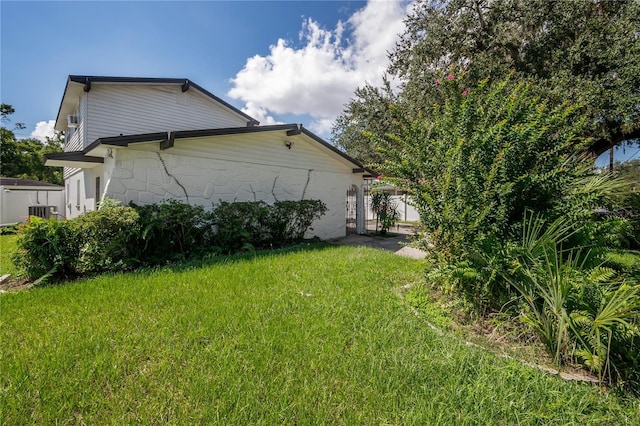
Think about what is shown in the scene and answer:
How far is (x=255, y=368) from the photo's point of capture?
2.30m

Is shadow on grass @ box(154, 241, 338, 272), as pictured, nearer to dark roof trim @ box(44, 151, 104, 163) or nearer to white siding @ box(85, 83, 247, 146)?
dark roof trim @ box(44, 151, 104, 163)

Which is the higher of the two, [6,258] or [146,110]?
[146,110]

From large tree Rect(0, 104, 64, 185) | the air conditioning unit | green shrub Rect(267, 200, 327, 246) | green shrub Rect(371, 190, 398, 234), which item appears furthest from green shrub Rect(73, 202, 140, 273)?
large tree Rect(0, 104, 64, 185)

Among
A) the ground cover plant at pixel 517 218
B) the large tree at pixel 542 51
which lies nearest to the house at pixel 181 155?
the large tree at pixel 542 51

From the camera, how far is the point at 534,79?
9469 millimetres

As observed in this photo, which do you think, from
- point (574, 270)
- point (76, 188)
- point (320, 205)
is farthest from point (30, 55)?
point (574, 270)

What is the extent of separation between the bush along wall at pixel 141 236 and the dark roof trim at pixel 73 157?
2464 millimetres

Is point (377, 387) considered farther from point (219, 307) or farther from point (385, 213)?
point (385, 213)

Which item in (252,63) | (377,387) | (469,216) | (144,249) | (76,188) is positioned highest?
(252,63)

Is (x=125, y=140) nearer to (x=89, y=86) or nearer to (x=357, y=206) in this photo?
(x=89, y=86)

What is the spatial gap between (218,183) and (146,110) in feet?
22.2

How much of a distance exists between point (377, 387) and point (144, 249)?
5836 mm

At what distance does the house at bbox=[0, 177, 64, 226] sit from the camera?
13.2m

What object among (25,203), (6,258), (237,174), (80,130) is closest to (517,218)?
(237,174)
